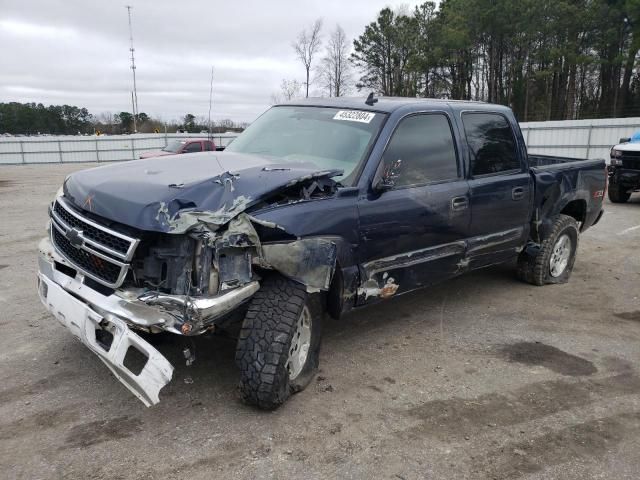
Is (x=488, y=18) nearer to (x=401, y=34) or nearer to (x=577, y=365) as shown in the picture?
(x=401, y=34)

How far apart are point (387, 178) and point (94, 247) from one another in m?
2.01

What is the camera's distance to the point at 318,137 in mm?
4371

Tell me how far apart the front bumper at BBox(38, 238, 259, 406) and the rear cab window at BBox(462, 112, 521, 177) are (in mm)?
2637

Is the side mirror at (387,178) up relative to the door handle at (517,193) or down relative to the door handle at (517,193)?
up

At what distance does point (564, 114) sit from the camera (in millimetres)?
45594

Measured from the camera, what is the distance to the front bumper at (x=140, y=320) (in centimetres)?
293

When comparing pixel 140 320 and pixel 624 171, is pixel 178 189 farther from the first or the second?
pixel 624 171

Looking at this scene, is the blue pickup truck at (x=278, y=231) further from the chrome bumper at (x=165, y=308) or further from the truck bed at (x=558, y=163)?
the truck bed at (x=558, y=163)

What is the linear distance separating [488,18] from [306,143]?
43478 mm

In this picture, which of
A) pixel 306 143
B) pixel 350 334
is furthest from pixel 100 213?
pixel 350 334

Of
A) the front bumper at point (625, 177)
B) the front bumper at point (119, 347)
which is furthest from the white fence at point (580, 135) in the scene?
the front bumper at point (119, 347)

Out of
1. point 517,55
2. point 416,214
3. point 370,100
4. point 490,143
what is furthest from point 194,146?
point 517,55

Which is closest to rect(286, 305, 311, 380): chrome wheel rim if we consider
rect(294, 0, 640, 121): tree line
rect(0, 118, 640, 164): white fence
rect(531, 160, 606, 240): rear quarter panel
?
rect(531, 160, 606, 240): rear quarter panel

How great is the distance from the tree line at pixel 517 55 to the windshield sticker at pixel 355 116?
34.7m
